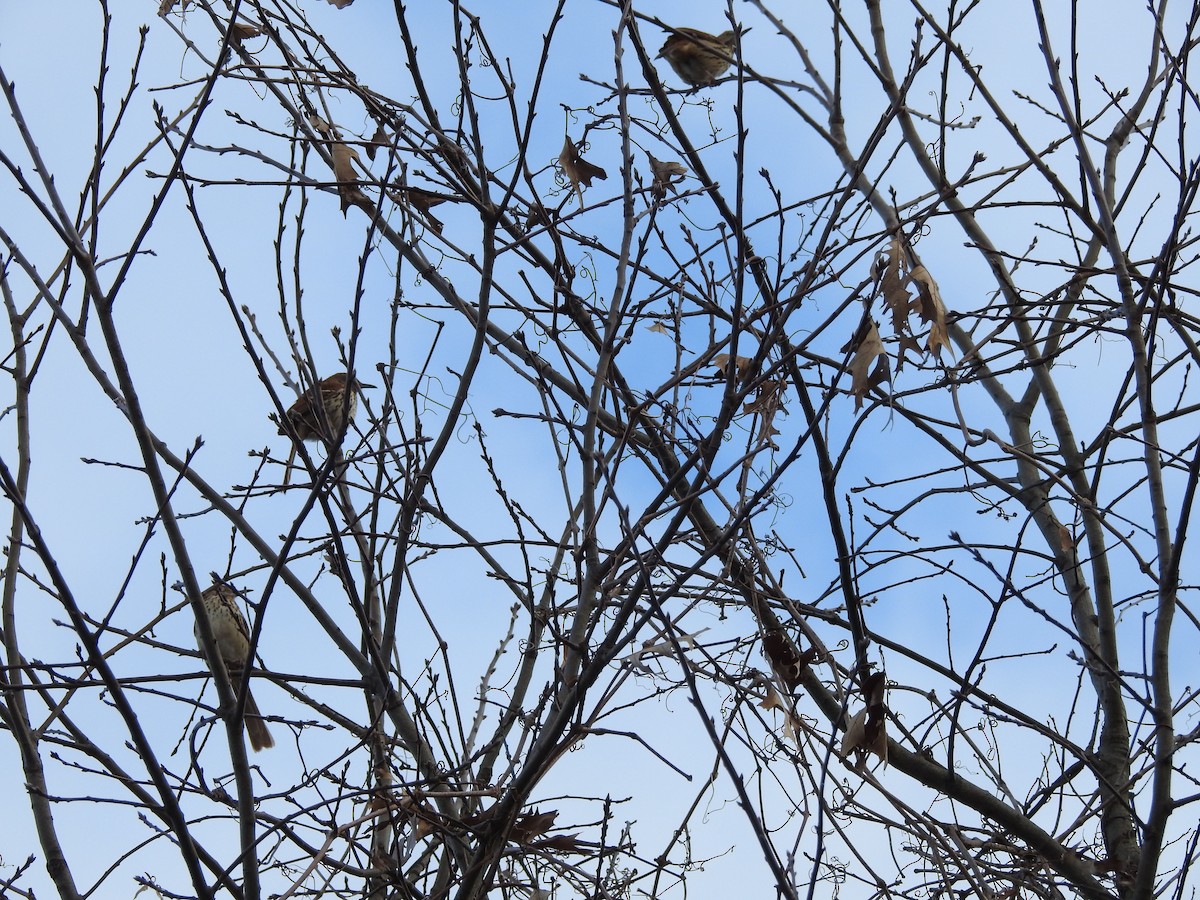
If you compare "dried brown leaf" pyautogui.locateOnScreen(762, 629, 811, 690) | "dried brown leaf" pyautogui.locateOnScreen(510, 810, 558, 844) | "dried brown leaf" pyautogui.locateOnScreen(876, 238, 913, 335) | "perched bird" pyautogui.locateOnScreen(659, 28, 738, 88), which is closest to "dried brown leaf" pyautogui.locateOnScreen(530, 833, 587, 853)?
"dried brown leaf" pyautogui.locateOnScreen(510, 810, 558, 844)

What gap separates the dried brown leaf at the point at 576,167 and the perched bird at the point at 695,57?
1.82 feet

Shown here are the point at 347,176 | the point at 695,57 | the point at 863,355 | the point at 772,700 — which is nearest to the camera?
the point at 863,355

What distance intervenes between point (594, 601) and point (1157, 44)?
2.96m

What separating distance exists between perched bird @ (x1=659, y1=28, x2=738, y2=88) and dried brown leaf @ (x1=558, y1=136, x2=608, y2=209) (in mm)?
556

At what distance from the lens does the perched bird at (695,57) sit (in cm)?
354

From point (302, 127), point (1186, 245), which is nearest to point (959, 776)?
point (1186, 245)

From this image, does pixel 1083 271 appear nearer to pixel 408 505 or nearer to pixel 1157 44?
pixel 1157 44

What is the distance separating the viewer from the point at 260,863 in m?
2.50

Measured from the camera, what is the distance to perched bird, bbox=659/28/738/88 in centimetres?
354

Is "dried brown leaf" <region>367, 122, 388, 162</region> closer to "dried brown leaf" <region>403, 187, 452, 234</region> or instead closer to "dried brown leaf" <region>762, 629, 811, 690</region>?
"dried brown leaf" <region>403, 187, 452, 234</region>

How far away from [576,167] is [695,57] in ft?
2.38

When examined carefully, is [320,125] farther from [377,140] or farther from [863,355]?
[863,355]

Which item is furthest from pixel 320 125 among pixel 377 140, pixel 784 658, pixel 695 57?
pixel 784 658

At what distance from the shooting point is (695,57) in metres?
3.60
